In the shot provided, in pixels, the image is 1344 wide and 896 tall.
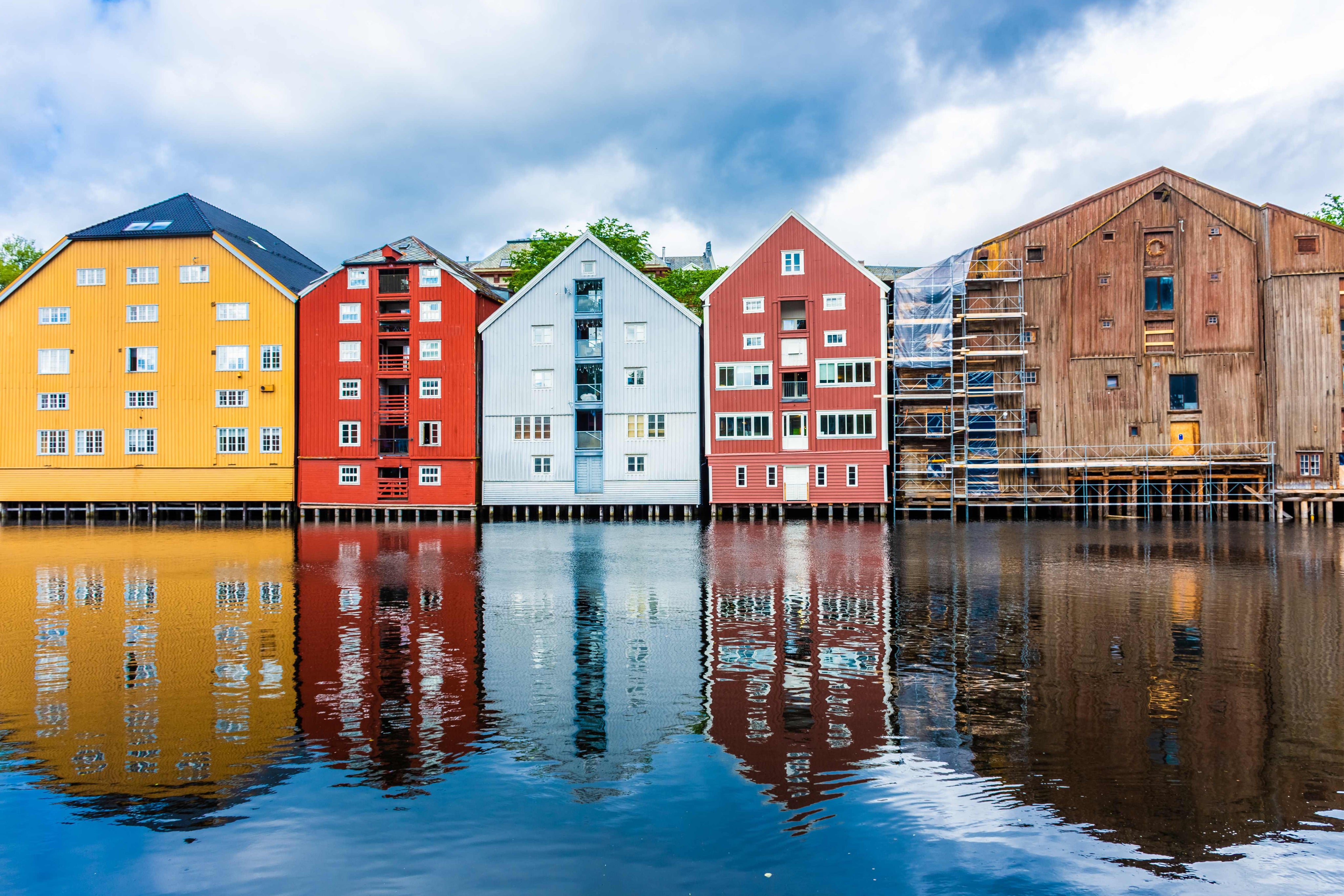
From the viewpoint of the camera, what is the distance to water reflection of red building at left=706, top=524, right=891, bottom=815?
9602 millimetres

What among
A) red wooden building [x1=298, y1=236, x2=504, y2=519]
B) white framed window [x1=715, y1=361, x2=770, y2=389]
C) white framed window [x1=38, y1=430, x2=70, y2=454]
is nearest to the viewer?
white framed window [x1=715, y1=361, x2=770, y2=389]

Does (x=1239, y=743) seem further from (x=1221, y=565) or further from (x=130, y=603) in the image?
(x=130, y=603)

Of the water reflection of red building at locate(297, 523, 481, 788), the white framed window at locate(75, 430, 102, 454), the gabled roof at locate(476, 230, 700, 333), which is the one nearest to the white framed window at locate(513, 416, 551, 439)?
the gabled roof at locate(476, 230, 700, 333)

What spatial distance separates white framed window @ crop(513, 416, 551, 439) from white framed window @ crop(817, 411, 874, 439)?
1575cm

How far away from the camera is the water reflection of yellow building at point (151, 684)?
913 centimetres

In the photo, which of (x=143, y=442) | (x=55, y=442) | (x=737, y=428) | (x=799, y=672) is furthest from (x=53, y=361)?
(x=799, y=672)

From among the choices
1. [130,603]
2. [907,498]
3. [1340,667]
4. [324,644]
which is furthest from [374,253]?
[1340,667]

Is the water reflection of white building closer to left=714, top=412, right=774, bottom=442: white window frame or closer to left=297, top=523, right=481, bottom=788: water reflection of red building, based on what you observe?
left=297, top=523, right=481, bottom=788: water reflection of red building

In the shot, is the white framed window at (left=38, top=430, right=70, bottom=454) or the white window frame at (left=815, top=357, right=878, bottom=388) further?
the white framed window at (left=38, top=430, right=70, bottom=454)

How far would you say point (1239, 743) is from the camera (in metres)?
9.99

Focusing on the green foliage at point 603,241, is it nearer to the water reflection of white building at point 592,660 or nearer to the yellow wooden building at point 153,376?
the yellow wooden building at point 153,376

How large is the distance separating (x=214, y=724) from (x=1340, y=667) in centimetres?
1598

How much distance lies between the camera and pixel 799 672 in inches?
524

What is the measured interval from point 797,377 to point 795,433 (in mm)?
3217
